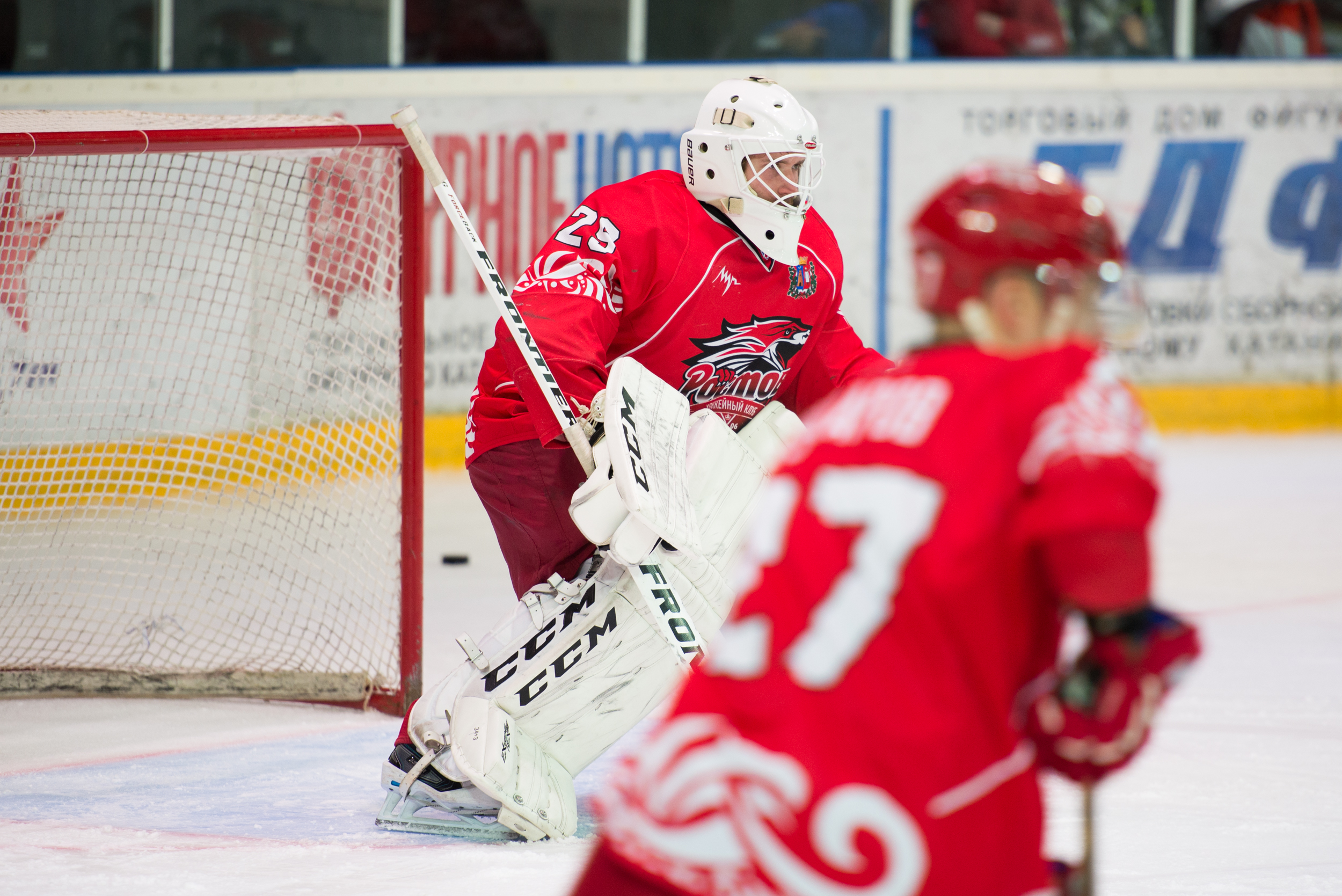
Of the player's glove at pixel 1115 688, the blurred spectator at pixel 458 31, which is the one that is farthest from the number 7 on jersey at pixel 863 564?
the blurred spectator at pixel 458 31

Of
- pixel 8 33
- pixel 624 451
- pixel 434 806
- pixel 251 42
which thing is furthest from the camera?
pixel 251 42

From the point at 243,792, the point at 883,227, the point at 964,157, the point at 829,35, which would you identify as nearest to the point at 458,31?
the point at 829,35

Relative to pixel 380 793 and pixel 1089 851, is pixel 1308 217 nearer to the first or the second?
pixel 380 793

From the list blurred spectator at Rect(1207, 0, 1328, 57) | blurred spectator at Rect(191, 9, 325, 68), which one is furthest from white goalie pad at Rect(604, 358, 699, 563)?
blurred spectator at Rect(1207, 0, 1328, 57)

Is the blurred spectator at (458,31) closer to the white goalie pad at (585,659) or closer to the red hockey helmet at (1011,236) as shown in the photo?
the white goalie pad at (585,659)

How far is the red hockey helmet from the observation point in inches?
39.8

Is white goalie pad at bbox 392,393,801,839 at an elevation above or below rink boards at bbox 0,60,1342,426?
below

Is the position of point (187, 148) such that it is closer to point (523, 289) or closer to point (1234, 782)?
point (523, 289)

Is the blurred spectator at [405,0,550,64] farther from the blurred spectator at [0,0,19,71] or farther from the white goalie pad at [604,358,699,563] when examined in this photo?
the white goalie pad at [604,358,699,563]

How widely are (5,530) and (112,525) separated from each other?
0.31m

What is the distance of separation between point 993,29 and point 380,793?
498cm

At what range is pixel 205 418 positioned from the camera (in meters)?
4.27

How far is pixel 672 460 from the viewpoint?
2.24 metres

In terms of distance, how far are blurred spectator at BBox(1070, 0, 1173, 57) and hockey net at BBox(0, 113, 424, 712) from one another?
3553 mm
